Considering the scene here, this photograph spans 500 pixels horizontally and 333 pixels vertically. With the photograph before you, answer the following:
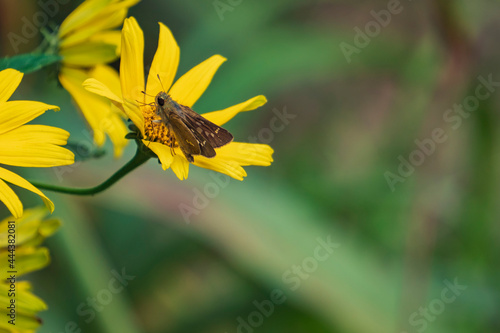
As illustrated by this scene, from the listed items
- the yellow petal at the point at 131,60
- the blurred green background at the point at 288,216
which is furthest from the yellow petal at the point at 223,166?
the blurred green background at the point at 288,216

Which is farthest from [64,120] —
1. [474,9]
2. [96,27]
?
[474,9]

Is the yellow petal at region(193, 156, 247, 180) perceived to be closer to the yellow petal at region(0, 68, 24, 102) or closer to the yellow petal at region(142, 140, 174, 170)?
the yellow petal at region(142, 140, 174, 170)

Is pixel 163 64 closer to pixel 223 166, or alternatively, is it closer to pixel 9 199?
pixel 223 166

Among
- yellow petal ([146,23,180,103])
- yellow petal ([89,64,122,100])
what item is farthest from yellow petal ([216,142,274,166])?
yellow petal ([89,64,122,100])

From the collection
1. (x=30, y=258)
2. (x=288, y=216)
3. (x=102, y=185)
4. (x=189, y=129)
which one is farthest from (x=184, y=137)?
(x=288, y=216)

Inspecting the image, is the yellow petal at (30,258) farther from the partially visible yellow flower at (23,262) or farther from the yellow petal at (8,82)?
the yellow petal at (8,82)

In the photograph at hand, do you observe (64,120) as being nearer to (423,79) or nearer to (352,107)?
(423,79)
